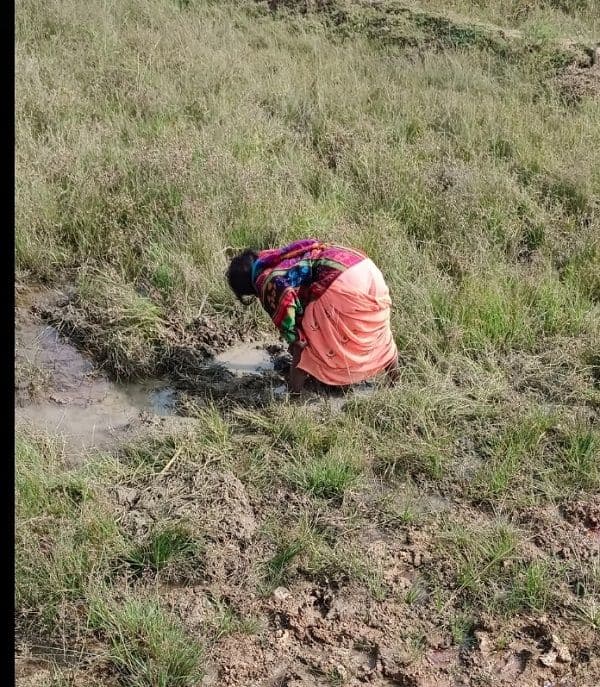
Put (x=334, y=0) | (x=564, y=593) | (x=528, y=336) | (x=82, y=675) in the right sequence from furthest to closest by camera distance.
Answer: (x=334, y=0) → (x=528, y=336) → (x=564, y=593) → (x=82, y=675)

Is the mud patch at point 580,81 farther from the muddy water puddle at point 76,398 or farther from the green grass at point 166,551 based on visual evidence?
the green grass at point 166,551

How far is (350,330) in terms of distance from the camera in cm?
376

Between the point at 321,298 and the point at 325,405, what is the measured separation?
61 cm

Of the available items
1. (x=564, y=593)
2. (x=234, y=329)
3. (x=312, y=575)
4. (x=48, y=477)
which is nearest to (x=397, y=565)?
(x=312, y=575)

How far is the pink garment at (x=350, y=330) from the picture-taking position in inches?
145

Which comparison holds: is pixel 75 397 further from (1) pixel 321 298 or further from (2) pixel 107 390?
(1) pixel 321 298

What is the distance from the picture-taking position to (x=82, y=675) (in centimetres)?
268

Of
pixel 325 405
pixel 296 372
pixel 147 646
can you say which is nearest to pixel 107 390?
pixel 296 372

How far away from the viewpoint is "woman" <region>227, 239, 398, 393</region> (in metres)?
3.65

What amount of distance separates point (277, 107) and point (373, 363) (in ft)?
11.5

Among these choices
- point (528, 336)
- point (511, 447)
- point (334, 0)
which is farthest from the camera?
point (334, 0)

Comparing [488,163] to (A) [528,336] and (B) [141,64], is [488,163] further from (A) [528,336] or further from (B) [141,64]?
(B) [141,64]

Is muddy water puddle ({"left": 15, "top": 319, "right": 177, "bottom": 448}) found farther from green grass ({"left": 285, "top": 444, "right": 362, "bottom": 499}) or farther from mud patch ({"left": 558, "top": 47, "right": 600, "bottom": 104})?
mud patch ({"left": 558, "top": 47, "right": 600, "bottom": 104})

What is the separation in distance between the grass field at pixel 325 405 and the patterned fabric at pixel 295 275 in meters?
0.51
